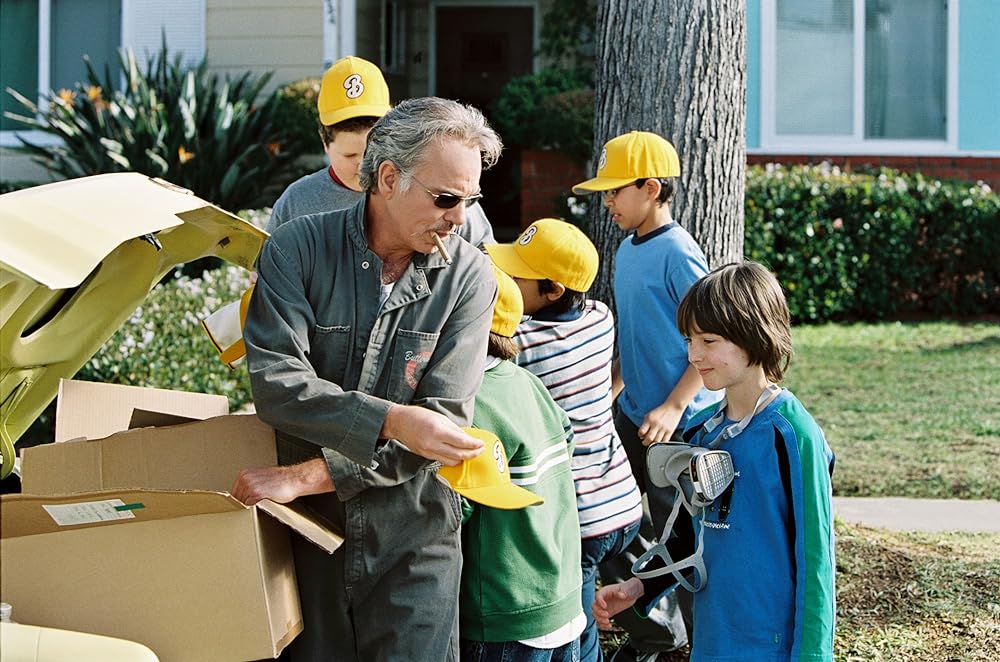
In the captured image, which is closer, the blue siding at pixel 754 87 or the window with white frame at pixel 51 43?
the window with white frame at pixel 51 43

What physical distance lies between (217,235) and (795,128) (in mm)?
10675

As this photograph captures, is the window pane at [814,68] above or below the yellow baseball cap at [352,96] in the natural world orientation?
above

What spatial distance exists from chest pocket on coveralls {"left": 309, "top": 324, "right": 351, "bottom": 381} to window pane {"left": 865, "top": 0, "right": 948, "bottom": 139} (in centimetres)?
1118

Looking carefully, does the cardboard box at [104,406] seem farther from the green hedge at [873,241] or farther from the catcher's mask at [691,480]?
the green hedge at [873,241]

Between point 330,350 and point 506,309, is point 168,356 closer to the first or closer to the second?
point 506,309

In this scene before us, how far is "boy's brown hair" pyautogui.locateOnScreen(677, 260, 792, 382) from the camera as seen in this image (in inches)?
118

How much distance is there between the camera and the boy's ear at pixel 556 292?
362 cm

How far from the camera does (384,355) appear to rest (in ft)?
8.98

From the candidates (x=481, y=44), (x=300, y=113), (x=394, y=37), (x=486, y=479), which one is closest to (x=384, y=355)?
(x=486, y=479)

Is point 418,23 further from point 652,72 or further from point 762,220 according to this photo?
point 652,72

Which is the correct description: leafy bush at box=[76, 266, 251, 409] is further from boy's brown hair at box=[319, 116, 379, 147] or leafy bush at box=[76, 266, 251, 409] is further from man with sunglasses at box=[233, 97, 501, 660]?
man with sunglasses at box=[233, 97, 501, 660]

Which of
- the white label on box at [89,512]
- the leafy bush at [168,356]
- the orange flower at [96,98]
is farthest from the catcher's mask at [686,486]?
the orange flower at [96,98]

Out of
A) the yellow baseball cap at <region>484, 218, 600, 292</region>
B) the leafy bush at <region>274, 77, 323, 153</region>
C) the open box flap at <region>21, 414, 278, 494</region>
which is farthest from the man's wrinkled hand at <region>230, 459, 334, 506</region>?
the leafy bush at <region>274, 77, 323, 153</region>

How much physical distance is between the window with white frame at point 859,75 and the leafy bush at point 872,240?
3.91ft
